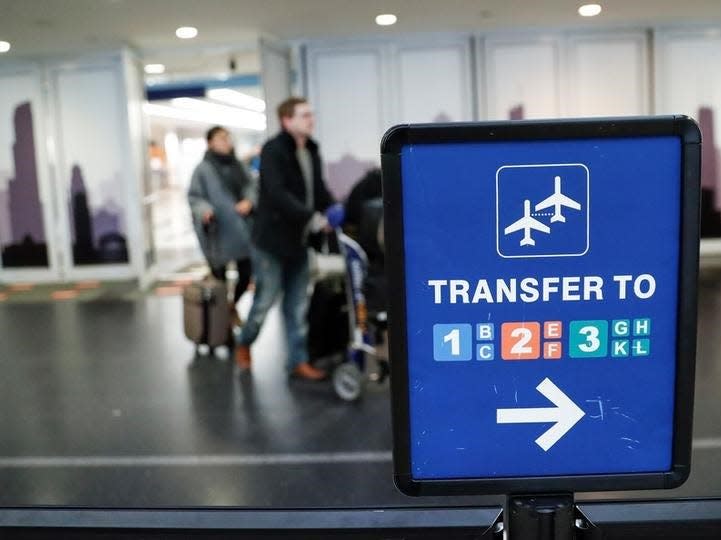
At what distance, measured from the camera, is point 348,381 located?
4355mm

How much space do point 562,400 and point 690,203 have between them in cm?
29

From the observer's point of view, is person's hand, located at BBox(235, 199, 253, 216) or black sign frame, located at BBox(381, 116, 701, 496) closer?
black sign frame, located at BBox(381, 116, 701, 496)

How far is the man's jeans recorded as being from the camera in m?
4.69

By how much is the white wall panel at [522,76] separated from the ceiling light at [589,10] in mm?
830

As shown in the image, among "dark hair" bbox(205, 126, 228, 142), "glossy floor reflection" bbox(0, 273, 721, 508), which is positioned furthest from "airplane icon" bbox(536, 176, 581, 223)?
"dark hair" bbox(205, 126, 228, 142)

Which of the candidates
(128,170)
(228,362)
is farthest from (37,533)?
(128,170)

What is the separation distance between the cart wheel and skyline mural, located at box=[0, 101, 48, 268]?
6.94 m

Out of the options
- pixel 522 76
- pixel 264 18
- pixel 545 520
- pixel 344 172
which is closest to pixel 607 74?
pixel 522 76

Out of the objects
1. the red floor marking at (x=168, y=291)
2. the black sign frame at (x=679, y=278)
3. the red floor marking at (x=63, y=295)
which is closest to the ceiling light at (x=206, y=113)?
the red floor marking at (x=63, y=295)

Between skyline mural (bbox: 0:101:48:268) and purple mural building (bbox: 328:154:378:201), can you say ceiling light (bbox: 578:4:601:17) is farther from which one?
skyline mural (bbox: 0:101:48:268)

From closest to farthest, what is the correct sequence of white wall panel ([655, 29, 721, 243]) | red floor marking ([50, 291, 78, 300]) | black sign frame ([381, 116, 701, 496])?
black sign frame ([381, 116, 701, 496]), red floor marking ([50, 291, 78, 300]), white wall panel ([655, 29, 721, 243])

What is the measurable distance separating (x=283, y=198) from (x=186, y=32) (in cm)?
493

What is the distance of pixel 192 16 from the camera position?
7805mm

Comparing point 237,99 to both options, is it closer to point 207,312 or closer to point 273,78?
point 273,78
